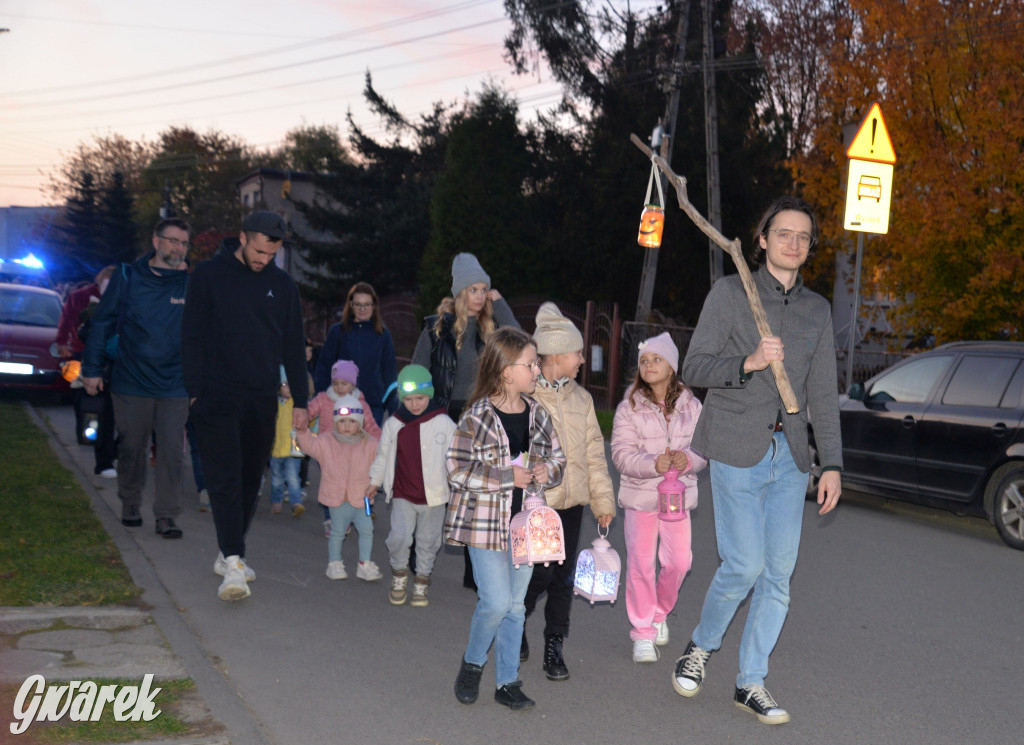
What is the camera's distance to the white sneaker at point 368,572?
7.21m

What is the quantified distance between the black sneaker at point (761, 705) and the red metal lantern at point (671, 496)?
39.3 inches

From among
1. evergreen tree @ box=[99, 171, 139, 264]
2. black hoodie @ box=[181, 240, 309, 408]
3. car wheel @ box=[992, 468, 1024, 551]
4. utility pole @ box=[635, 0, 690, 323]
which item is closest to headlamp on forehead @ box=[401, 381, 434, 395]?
black hoodie @ box=[181, 240, 309, 408]

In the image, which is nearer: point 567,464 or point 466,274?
point 567,464

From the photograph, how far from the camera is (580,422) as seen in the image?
5.39 metres

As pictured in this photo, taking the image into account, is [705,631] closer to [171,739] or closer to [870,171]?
[171,739]

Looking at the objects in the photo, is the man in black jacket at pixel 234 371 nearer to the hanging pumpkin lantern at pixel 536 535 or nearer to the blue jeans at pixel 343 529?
the blue jeans at pixel 343 529

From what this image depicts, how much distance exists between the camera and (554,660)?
5336mm

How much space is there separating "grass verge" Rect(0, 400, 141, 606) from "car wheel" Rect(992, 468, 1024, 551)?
22.4 ft

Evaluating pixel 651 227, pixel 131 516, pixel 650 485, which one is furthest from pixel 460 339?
pixel 651 227

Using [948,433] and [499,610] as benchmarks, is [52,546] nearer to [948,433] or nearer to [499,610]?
[499,610]

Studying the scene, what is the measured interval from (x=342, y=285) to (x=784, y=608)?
35676 millimetres

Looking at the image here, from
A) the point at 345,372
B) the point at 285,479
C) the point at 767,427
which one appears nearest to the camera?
the point at 767,427

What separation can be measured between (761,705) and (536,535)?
1.21 meters

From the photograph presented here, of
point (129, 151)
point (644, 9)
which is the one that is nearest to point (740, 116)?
point (644, 9)
